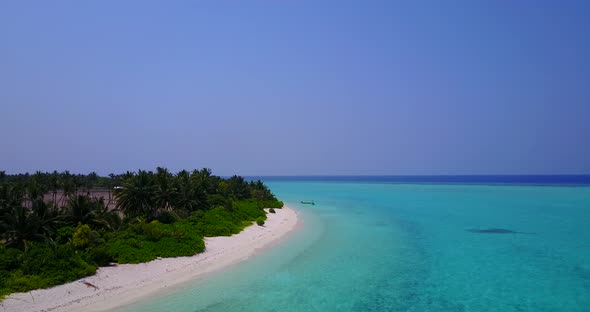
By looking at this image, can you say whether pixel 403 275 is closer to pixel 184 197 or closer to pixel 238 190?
pixel 184 197

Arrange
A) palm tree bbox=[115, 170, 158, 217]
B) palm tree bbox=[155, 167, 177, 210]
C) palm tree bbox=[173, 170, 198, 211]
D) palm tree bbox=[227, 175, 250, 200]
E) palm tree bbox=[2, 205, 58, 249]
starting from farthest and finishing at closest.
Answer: palm tree bbox=[227, 175, 250, 200] → palm tree bbox=[173, 170, 198, 211] → palm tree bbox=[155, 167, 177, 210] → palm tree bbox=[115, 170, 158, 217] → palm tree bbox=[2, 205, 58, 249]

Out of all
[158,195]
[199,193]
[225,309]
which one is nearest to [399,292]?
[225,309]

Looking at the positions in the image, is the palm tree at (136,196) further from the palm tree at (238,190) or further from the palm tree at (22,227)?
the palm tree at (238,190)

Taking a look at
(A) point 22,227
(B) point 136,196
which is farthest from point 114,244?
(B) point 136,196

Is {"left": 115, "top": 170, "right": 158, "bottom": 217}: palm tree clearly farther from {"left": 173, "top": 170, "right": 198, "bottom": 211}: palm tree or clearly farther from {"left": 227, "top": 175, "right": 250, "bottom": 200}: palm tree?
{"left": 227, "top": 175, "right": 250, "bottom": 200}: palm tree

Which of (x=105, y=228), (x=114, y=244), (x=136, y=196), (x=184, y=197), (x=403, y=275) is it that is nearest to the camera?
(x=403, y=275)

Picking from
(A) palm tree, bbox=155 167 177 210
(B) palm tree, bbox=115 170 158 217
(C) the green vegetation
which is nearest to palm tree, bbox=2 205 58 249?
(C) the green vegetation

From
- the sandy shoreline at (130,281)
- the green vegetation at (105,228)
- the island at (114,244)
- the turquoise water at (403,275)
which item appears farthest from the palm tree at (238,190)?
the sandy shoreline at (130,281)
